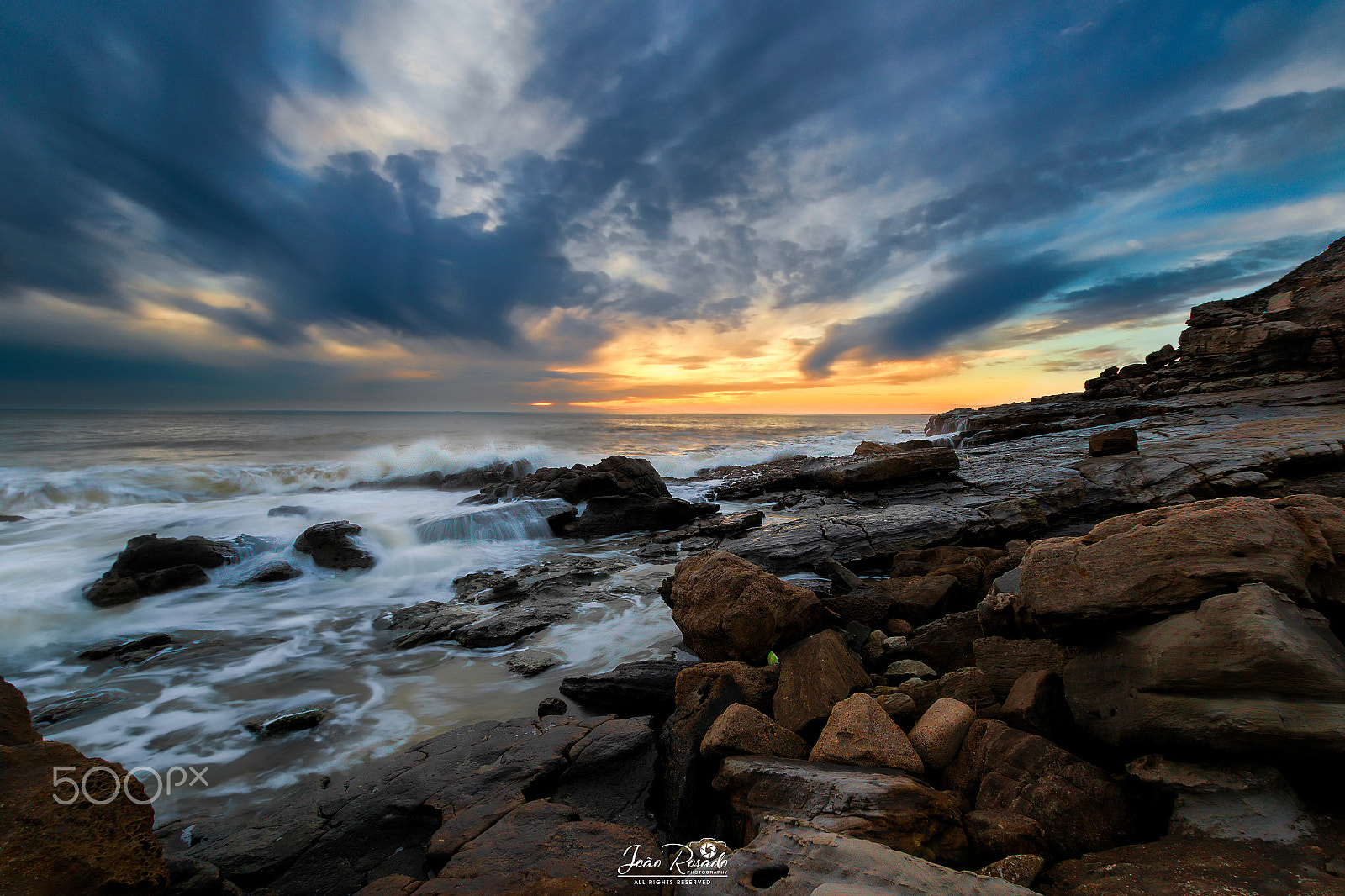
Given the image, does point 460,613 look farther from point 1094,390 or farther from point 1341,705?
point 1094,390

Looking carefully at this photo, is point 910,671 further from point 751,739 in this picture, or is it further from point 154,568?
point 154,568

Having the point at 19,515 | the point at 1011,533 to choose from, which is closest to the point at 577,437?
the point at 19,515

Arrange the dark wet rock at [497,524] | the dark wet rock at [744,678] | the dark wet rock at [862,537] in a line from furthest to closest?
the dark wet rock at [497,524] < the dark wet rock at [862,537] < the dark wet rock at [744,678]

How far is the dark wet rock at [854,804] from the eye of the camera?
7.36 ft

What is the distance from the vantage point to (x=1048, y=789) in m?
2.38

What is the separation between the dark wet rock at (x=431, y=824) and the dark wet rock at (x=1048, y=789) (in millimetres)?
1754

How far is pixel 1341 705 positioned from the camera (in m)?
2.01

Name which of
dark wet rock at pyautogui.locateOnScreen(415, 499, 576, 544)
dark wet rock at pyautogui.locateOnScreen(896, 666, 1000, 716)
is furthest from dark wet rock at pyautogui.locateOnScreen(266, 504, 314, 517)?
dark wet rock at pyautogui.locateOnScreen(896, 666, 1000, 716)

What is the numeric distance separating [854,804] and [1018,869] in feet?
2.12

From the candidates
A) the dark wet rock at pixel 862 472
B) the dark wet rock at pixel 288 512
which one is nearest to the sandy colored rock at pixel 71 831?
the dark wet rock at pixel 862 472

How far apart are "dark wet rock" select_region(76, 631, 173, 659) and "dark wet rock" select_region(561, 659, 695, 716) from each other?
6468 mm

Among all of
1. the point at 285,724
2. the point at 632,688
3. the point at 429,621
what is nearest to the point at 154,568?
the point at 429,621

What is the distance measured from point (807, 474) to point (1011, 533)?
6.60m

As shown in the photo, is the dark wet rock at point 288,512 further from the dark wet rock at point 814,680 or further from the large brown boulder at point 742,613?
the dark wet rock at point 814,680
